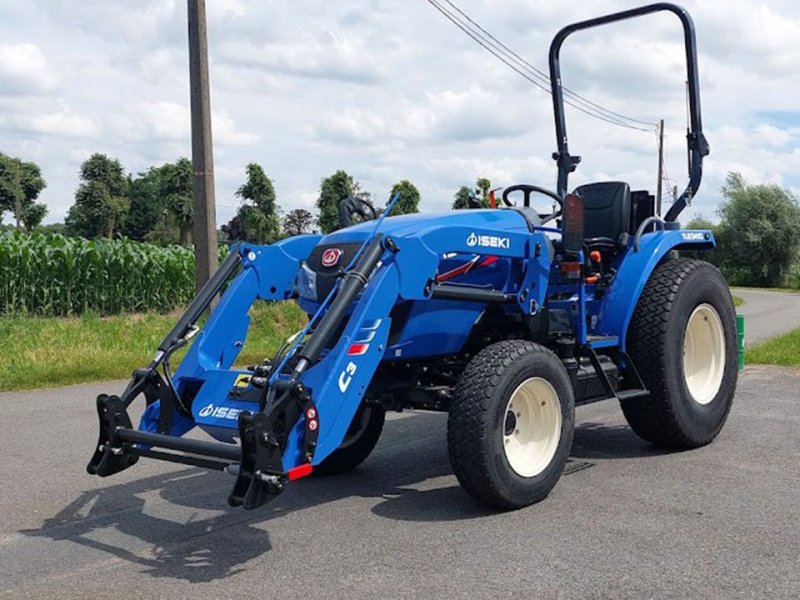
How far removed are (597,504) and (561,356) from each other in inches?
44.1

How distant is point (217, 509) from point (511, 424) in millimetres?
1679

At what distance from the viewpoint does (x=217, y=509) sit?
525 centimetres

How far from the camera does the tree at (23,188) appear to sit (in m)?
64.8

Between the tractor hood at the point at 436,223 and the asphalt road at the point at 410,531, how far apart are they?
59.3 inches

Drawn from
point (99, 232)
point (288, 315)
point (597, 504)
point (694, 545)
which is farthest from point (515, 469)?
point (99, 232)

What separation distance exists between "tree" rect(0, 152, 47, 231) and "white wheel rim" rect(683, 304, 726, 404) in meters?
61.1

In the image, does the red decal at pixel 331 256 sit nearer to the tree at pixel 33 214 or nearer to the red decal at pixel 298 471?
the red decal at pixel 298 471

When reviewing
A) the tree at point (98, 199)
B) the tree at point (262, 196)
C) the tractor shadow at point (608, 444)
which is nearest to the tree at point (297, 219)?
the tree at point (262, 196)

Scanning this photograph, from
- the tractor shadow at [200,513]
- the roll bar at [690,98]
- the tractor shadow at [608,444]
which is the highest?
the roll bar at [690,98]

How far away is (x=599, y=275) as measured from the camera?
6.43 m

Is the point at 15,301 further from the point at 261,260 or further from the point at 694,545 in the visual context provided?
the point at 694,545

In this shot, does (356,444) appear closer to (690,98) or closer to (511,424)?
(511,424)

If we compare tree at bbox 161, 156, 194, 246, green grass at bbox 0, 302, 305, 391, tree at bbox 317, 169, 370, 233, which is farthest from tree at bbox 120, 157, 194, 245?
green grass at bbox 0, 302, 305, 391

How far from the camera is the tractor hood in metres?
5.36
